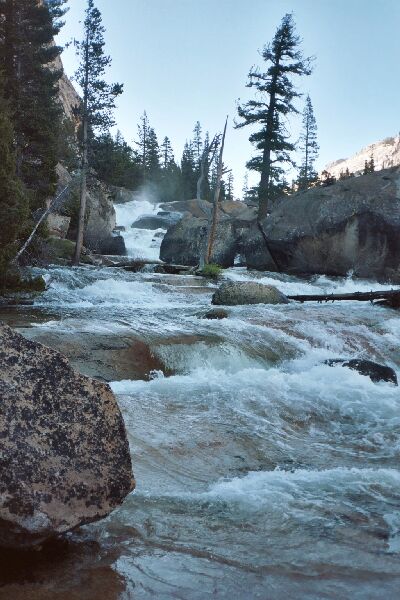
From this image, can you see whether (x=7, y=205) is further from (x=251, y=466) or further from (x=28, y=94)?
(x=28, y=94)

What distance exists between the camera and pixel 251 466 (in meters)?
4.47

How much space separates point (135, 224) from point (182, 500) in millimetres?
47691

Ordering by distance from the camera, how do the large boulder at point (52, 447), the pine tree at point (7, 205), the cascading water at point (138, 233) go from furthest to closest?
the cascading water at point (138, 233), the pine tree at point (7, 205), the large boulder at point (52, 447)

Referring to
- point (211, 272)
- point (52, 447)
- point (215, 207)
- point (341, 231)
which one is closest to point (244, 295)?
point (211, 272)

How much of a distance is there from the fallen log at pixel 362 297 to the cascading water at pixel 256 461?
358cm

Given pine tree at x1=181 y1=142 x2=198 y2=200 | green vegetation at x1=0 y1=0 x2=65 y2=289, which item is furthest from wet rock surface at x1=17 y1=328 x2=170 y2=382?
pine tree at x1=181 y1=142 x2=198 y2=200

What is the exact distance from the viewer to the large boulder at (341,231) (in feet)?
69.6

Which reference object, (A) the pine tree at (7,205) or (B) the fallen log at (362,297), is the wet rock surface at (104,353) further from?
(B) the fallen log at (362,297)

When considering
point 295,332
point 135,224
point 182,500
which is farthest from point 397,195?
point 135,224

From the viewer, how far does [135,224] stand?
49.9 meters

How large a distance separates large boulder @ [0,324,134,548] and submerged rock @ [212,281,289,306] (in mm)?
11353

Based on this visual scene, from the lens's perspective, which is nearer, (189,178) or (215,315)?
(215,315)

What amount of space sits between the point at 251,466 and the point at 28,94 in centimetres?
2034

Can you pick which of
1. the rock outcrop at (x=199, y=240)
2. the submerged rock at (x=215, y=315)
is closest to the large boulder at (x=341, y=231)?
the rock outcrop at (x=199, y=240)
